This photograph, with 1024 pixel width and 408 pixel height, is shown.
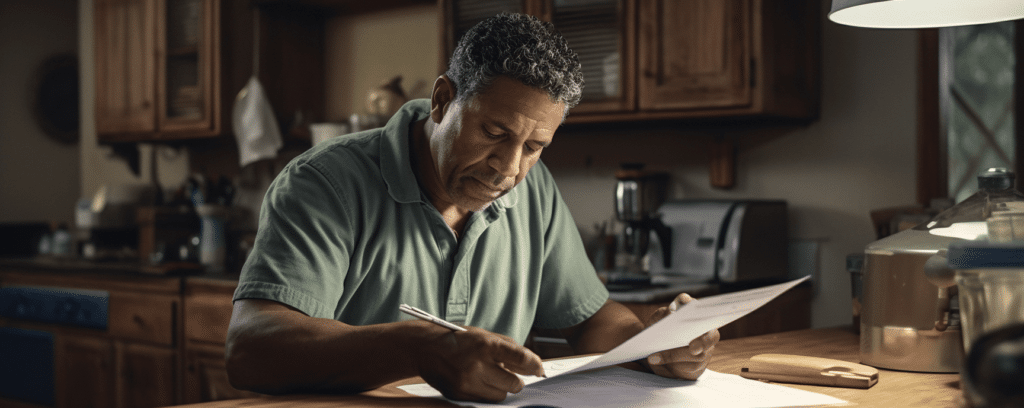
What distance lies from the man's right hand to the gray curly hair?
39cm

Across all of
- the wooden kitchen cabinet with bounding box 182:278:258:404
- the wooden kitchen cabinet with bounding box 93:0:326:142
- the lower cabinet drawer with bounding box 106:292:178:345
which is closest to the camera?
the wooden kitchen cabinet with bounding box 182:278:258:404

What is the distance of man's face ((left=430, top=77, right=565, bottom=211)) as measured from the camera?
116 cm

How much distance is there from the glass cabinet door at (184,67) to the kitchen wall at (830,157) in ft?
5.58

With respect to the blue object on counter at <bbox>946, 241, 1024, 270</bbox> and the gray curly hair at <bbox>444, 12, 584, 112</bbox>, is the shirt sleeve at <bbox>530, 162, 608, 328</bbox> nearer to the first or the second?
the gray curly hair at <bbox>444, 12, 584, 112</bbox>

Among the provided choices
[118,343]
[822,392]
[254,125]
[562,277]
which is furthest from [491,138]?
[118,343]

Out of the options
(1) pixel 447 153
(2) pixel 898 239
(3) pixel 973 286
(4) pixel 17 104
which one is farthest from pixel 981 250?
(4) pixel 17 104

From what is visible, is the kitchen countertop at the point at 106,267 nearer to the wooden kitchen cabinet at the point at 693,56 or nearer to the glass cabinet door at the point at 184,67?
the glass cabinet door at the point at 184,67

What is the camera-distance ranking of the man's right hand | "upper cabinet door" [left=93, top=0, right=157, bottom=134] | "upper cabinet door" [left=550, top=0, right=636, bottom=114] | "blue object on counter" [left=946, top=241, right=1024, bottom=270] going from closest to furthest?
"blue object on counter" [left=946, top=241, right=1024, bottom=270], the man's right hand, "upper cabinet door" [left=550, top=0, right=636, bottom=114], "upper cabinet door" [left=93, top=0, right=157, bottom=134]

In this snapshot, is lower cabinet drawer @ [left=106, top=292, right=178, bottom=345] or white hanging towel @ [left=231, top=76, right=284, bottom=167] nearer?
lower cabinet drawer @ [left=106, top=292, right=178, bottom=345]

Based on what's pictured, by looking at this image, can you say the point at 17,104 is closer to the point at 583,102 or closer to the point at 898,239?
the point at 583,102

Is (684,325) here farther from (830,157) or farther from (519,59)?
Answer: (830,157)

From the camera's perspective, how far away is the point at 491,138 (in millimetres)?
1194

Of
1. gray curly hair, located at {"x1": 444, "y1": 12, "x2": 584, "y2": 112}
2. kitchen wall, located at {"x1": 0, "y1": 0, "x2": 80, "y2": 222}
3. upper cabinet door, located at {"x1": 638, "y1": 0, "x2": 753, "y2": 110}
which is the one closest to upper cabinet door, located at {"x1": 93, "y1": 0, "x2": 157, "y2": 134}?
kitchen wall, located at {"x1": 0, "y1": 0, "x2": 80, "y2": 222}

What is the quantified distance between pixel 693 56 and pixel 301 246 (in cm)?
170
